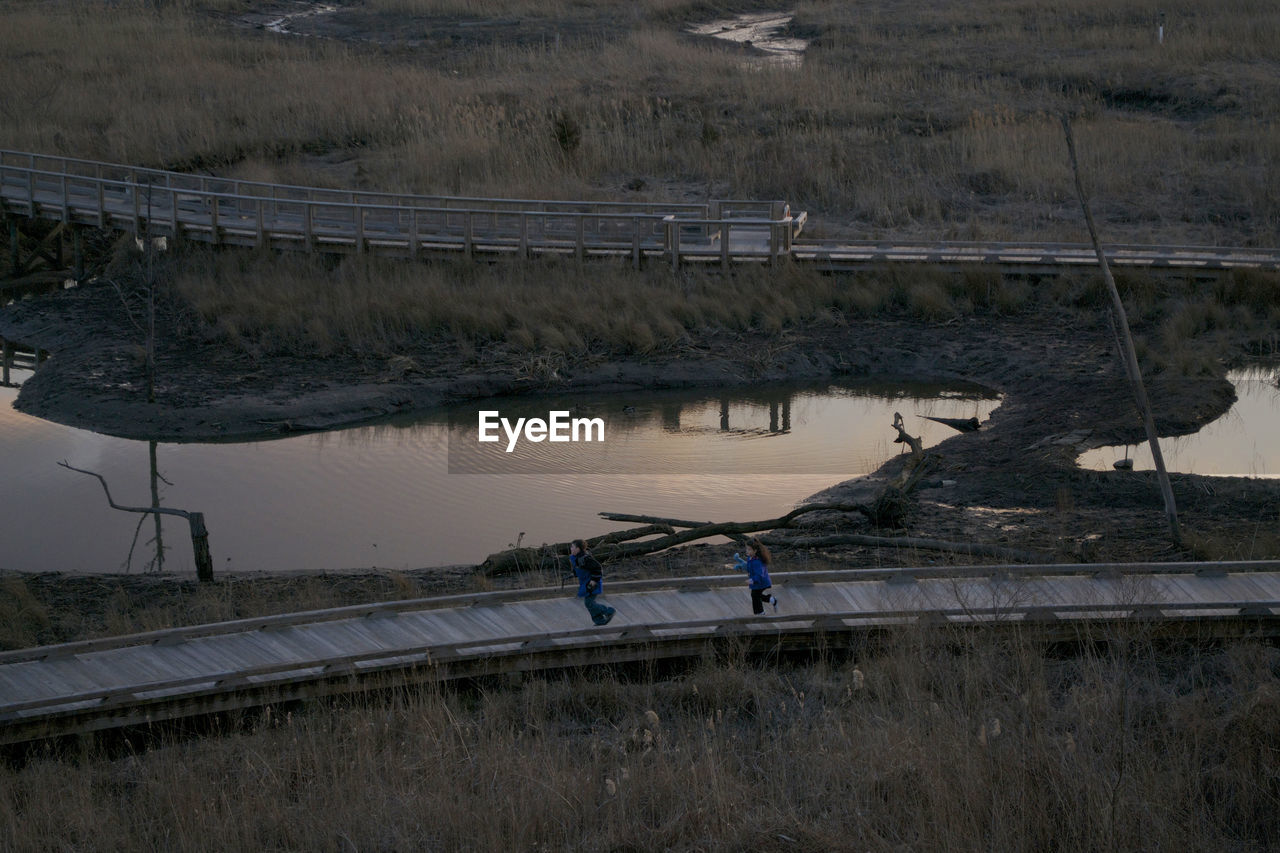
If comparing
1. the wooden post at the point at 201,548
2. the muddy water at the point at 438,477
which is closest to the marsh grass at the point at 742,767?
the wooden post at the point at 201,548

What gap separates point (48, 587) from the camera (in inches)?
522

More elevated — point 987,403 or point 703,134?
point 703,134

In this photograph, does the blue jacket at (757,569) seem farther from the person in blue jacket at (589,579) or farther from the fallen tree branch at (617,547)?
the fallen tree branch at (617,547)

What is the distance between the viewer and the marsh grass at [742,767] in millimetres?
7137

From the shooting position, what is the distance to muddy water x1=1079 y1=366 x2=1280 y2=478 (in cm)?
1675

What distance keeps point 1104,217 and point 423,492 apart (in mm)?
17615

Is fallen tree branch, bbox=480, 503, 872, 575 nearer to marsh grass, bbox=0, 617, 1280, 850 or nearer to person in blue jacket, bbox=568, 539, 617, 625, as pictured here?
person in blue jacket, bbox=568, 539, 617, 625

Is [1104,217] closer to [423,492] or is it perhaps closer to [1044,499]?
[1044,499]

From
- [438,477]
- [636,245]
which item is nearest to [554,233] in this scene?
[636,245]

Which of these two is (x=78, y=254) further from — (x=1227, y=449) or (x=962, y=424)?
(x=1227, y=449)

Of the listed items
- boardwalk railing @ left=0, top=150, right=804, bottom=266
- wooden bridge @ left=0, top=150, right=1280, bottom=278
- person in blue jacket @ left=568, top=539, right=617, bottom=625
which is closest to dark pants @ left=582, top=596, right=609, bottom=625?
person in blue jacket @ left=568, top=539, right=617, bottom=625

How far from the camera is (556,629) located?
→ 33.5 feet

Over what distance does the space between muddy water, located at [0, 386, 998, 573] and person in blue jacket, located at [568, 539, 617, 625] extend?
490cm

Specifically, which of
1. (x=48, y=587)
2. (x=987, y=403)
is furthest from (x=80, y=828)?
(x=987, y=403)
